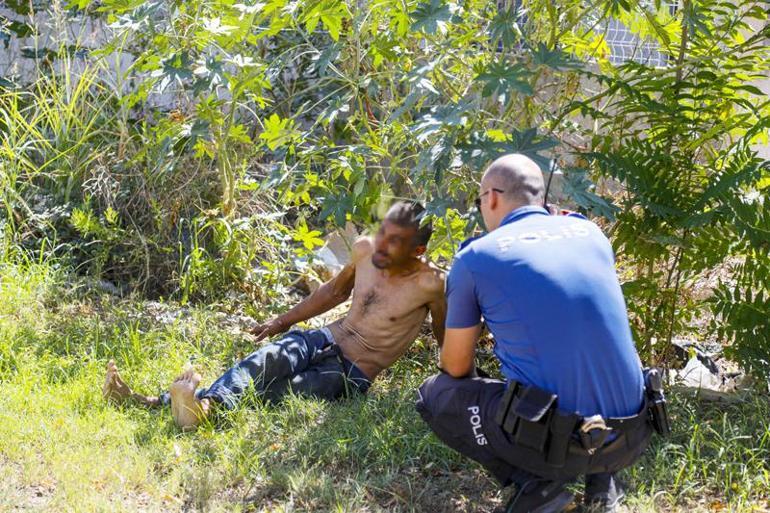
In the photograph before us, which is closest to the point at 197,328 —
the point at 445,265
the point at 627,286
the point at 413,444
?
the point at 445,265

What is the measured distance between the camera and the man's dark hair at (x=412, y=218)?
182 inches

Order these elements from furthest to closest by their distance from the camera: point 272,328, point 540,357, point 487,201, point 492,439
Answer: point 272,328
point 487,201
point 492,439
point 540,357

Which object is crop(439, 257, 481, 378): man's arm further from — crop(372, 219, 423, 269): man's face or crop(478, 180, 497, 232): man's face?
crop(372, 219, 423, 269): man's face

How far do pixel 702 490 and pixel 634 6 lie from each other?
2.24 m

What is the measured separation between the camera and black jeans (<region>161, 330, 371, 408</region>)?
457 centimetres

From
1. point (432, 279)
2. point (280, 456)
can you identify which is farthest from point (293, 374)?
point (432, 279)

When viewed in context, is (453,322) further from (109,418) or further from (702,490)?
(109,418)

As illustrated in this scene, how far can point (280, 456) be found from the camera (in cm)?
412

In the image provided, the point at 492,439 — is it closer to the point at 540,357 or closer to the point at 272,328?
the point at 540,357

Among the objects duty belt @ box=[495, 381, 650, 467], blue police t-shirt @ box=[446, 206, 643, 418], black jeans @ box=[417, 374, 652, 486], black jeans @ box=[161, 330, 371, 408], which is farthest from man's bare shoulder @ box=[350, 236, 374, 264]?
duty belt @ box=[495, 381, 650, 467]

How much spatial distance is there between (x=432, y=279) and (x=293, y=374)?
31.7 inches

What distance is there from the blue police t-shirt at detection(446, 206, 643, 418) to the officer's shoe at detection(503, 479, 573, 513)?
0.33 m

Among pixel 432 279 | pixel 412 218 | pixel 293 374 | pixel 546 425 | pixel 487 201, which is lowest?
pixel 293 374

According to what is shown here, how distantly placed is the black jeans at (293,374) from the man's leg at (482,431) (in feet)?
3.46
